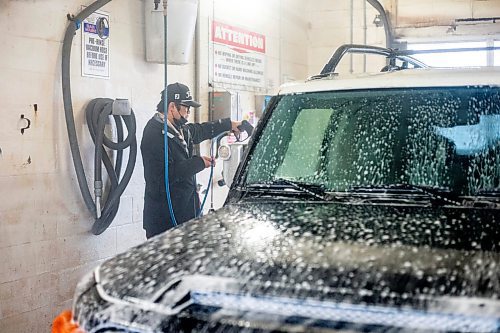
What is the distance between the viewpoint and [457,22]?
7746 mm

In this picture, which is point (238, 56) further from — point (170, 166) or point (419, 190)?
point (419, 190)

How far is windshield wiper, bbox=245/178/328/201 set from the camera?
2633 millimetres

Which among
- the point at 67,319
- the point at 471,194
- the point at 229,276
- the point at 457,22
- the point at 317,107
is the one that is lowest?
the point at 67,319

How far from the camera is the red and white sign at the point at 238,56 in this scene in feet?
21.3

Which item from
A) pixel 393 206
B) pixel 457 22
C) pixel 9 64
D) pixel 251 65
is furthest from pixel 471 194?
pixel 457 22

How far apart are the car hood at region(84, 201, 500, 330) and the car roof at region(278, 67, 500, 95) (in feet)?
2.31

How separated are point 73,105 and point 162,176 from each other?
0.82 meters

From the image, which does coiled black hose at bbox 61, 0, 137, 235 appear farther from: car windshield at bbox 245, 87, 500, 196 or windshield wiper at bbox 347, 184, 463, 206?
windshield wiper at bbox 347, 184, 463, 206

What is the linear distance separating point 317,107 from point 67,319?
157 cm

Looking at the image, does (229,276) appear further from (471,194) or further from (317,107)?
(317,107)

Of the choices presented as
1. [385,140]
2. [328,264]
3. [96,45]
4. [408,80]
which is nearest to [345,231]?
[328,264]

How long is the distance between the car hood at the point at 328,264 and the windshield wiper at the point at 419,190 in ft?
0.45

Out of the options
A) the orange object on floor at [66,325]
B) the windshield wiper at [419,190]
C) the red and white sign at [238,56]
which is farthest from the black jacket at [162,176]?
the orange object on floor at [66,325]

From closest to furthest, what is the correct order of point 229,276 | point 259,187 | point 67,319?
point 229,276 < point 67,319 < point 259,187
